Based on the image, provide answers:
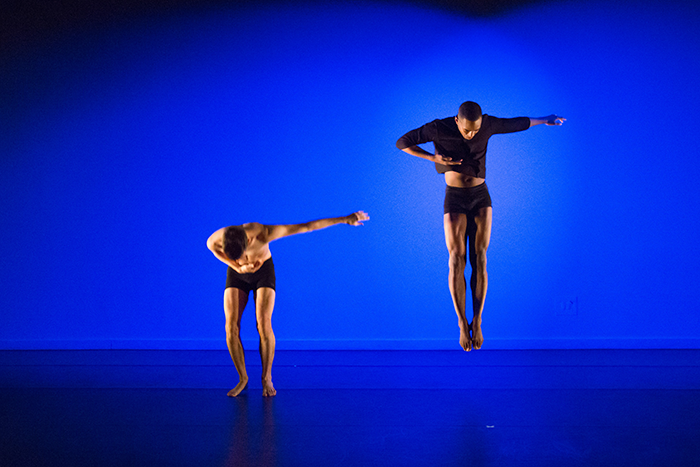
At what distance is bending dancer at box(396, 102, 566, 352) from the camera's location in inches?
165

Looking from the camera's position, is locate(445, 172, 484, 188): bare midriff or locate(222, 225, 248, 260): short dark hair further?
locate(445, 172, 484, 188): bare midriff

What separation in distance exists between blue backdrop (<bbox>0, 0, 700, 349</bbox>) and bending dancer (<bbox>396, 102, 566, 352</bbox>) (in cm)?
164

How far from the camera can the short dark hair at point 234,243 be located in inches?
155

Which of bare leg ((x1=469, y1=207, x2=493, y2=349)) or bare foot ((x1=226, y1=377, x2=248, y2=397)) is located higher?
bare leg ((x1=469, y1=207, x2=493, y2=349))

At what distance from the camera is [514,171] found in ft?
19.4

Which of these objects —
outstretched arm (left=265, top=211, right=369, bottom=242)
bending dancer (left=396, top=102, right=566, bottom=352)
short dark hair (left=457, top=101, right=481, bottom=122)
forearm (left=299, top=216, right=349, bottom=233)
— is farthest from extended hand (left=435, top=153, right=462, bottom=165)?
forearm (left=299, top=216, right=349, bottom=233)

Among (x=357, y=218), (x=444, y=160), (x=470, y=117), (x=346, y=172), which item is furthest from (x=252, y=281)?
(x=346, y=172)

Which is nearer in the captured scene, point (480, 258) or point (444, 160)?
point (444, 160)

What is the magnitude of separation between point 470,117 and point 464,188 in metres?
0.61

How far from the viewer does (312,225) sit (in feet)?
13.3

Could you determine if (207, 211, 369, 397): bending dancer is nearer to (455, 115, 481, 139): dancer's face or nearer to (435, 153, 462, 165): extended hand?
(435, 153, 462, 165): extended hand

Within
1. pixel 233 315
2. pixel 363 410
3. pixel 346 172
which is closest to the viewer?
pixel 363 410

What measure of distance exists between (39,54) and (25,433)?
15.2ft

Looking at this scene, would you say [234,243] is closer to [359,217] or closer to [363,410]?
[359,217]
